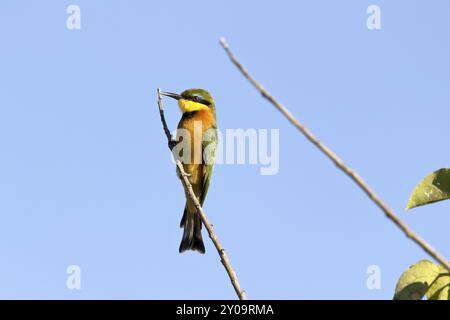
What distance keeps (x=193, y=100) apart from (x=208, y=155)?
750mm

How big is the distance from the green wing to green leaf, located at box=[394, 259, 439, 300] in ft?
13.1

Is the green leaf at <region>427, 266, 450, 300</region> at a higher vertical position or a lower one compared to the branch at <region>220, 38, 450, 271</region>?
lower

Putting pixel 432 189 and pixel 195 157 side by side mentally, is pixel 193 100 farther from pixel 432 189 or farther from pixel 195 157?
pixel 432 189

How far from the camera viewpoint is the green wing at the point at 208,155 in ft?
19.2

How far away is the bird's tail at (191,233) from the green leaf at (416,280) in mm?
4057

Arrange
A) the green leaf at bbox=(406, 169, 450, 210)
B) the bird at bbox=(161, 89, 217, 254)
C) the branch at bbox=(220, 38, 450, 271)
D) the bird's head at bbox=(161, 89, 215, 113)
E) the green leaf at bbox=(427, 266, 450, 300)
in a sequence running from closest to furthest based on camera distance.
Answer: the branch at bbox=(220, 38, 450, 271), the green leaf at bbox=(427, 266, 450, 300), the green leaf at bbox=(406, 169, 450, 210), the bird at bbox=(161, 89, 217, 254), the bird's head at bbox=(161, 89, 215, 113)

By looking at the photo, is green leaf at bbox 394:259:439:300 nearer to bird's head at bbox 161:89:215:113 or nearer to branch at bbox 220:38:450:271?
branch at bbox 220:38:450:271

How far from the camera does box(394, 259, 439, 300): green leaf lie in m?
1.83

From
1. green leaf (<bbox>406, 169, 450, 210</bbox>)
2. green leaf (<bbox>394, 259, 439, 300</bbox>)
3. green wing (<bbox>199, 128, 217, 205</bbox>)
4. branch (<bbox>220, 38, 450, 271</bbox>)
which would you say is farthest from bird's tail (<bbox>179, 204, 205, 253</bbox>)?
branch (<bbox>220, 38, 450, 271</bbox>)

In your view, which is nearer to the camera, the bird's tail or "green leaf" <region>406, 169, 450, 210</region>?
"green leaf" <region>406, 169, 450, 210</region>

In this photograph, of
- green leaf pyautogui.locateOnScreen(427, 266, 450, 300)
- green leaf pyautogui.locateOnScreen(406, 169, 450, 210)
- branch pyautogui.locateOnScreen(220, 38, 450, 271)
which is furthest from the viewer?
green leaf pyautogui.locateOnScreen(406, 169, 450, 210)

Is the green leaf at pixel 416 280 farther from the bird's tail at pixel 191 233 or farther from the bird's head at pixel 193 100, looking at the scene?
the bird's head at pixel 193 100

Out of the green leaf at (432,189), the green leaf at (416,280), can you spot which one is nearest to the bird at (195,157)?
the green leaf at (432,189)

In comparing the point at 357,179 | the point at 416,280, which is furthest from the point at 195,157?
the point at 357,179
